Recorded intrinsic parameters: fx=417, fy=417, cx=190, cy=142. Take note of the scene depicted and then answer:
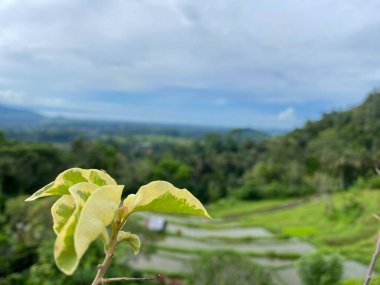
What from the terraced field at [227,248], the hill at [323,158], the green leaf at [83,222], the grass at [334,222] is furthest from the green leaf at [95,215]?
the hill at [323,158]

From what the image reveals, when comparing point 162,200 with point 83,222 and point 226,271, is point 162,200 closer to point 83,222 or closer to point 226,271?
point 83,222

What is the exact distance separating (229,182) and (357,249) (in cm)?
1703

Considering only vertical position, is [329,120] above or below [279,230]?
above

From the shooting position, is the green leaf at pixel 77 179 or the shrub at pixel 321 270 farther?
the shrub at pixel 321 270

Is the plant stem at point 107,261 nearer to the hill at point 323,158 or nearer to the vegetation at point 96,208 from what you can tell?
the vegetation at point 96,208

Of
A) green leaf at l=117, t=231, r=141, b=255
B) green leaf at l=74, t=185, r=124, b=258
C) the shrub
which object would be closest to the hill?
the shrub

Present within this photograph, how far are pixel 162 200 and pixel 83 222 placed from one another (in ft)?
0.44

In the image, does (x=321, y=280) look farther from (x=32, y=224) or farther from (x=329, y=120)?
(x=329, y=120)

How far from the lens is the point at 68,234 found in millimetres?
383

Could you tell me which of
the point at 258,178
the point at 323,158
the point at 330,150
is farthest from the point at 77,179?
the point at 330,150

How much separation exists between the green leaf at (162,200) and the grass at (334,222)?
12357 mm

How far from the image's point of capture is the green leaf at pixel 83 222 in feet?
1.19

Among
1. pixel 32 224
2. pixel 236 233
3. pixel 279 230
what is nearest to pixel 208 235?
pixel 236 233

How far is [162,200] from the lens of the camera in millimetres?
491
